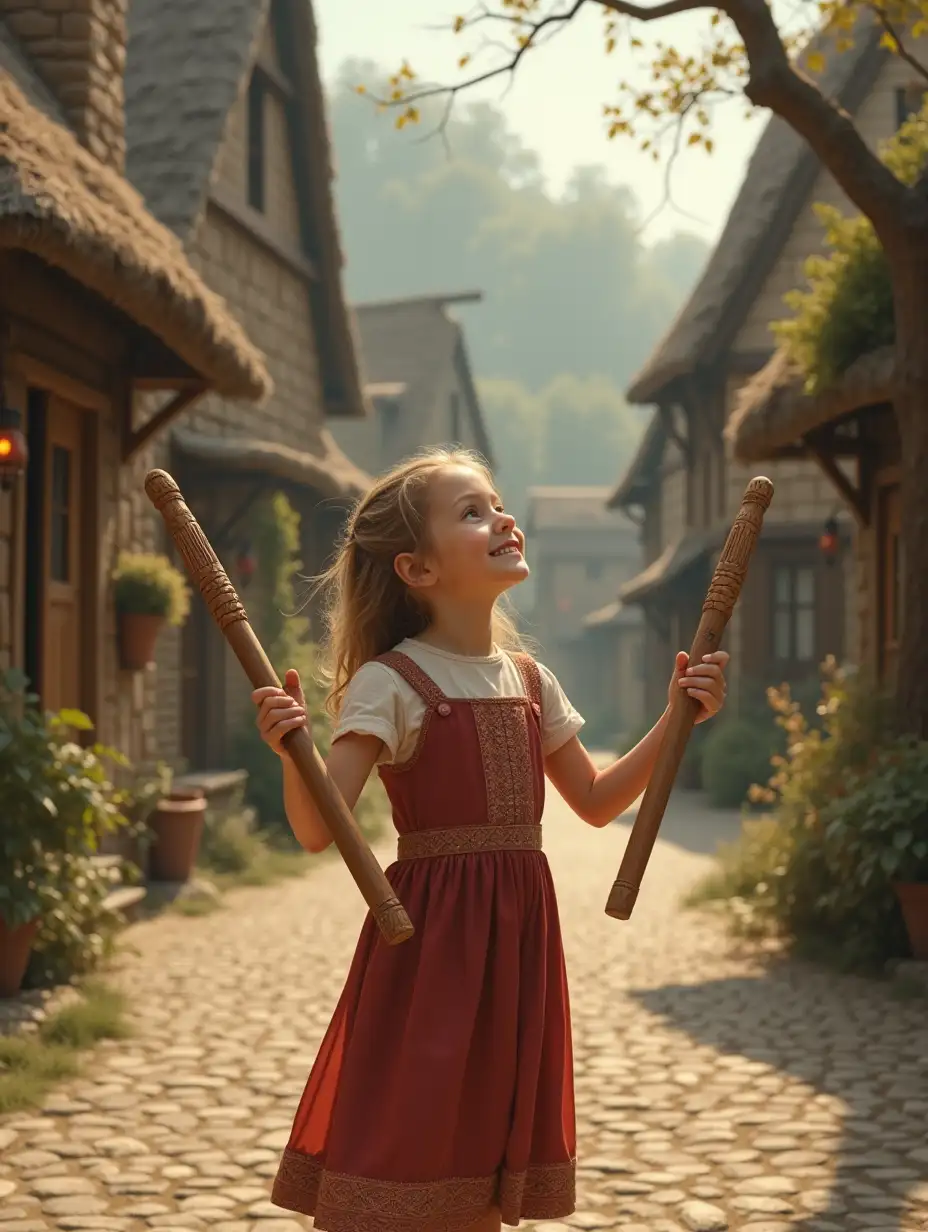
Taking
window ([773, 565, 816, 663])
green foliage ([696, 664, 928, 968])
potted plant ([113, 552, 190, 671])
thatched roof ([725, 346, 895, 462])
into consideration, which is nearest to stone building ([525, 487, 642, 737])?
window ([773, 565, 816, 663])

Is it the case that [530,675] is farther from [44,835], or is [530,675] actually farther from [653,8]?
[653,8]

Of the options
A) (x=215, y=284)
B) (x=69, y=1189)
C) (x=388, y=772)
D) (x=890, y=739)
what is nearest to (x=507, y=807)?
(x=388, y=772)

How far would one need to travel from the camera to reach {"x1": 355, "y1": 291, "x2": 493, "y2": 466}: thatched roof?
24438 mm

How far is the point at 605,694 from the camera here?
124 ft

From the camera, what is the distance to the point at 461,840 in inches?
110

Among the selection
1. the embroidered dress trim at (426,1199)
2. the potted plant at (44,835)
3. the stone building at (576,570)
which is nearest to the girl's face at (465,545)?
the embroidered dress trim at (426,1199)

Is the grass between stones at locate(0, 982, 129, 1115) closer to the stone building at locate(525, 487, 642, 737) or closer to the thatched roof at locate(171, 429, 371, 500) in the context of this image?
the thatched roof at locate(171, 429, 371, 500)

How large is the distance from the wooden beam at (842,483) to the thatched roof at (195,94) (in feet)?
14.5

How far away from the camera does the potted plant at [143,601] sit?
8.09 metres

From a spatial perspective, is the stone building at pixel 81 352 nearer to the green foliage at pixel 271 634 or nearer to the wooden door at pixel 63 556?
the wooden door at pixel 63 556

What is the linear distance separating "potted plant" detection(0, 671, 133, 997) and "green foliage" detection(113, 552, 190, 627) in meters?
1.83

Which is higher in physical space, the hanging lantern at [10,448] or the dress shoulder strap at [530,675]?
the hanging lantern at [10,448]

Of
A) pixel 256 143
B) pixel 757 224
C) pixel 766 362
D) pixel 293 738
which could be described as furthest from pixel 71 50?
pixel 766 362

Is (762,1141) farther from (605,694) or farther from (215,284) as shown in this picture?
(605,694)
